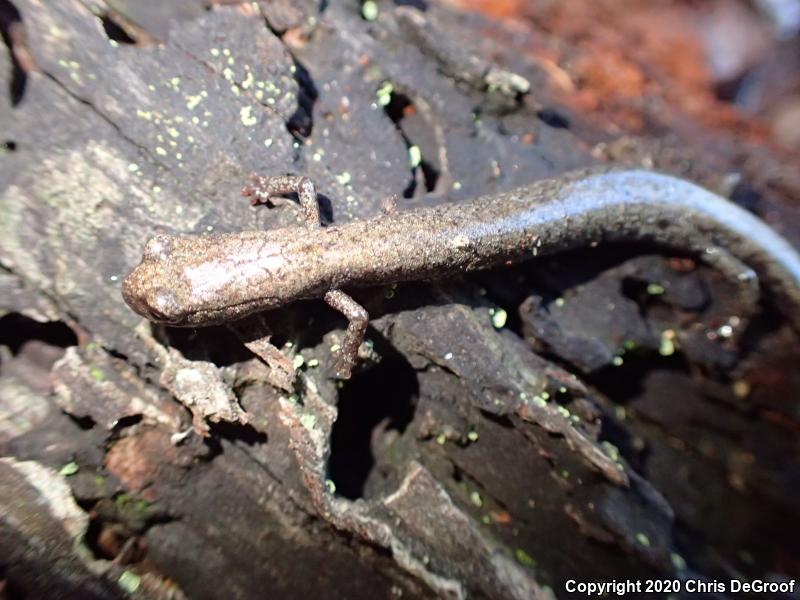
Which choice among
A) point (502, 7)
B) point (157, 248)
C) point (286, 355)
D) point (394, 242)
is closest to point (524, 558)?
point (286, 355)

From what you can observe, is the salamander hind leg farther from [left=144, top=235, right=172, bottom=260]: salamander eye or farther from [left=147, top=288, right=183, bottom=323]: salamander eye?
[left=147, top=288, right=183, bottom=323]: salamander eye

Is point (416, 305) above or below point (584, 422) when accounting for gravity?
above

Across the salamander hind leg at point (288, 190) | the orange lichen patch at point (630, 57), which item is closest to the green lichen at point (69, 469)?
the salamander hind leg at point (288, 190)

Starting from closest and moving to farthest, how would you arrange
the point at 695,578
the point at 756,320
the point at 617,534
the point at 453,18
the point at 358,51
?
the point at 617,534
the point at 695,578
the point at 358,51
the point at 756,320
the point at 453,18

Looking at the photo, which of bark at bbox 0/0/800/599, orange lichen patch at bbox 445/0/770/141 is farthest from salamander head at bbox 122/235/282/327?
orange lichen patch at bbox 445/0/770/141

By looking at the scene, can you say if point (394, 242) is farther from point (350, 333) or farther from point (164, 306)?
point (164, 306)

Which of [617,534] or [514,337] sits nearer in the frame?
[617,534]

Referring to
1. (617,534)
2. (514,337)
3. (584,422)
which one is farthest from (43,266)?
(617,534)

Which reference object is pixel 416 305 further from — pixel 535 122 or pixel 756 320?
pixel 756 320
